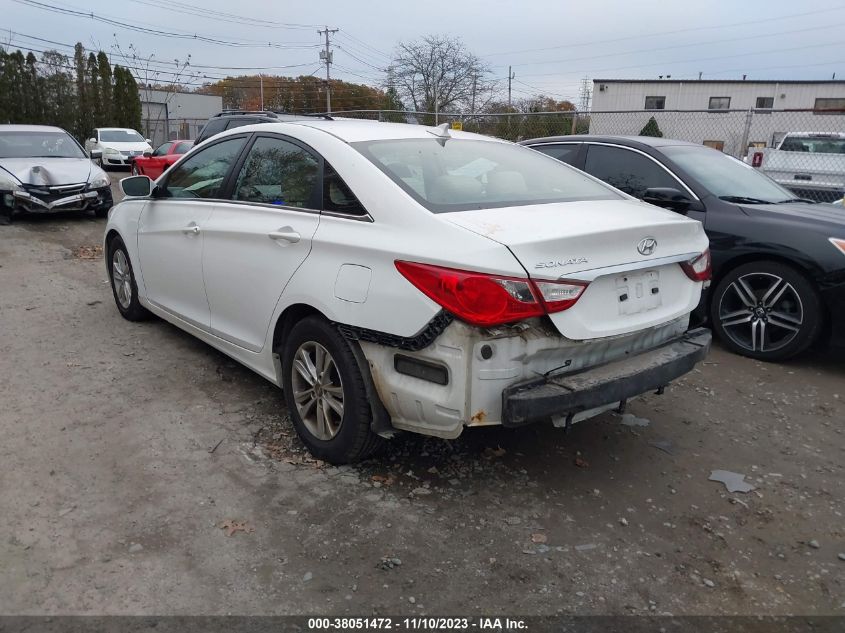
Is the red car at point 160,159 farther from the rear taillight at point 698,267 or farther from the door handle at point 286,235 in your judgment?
the rear taillight at point 698,267

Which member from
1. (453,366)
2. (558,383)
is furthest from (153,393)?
(558,383)

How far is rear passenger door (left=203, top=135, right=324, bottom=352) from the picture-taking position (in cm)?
339

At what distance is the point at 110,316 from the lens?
5.85 m

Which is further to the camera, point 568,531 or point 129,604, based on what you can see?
point 568,531

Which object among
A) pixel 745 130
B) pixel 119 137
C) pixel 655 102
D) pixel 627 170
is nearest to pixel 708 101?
pixel 655 102

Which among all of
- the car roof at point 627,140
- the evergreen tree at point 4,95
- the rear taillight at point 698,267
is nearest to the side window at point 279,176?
the rear taillight at point 698,267

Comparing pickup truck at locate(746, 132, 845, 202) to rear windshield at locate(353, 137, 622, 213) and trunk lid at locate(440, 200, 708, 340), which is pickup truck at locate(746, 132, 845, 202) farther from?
trunk lid at locate(440, 200, 708, 340)

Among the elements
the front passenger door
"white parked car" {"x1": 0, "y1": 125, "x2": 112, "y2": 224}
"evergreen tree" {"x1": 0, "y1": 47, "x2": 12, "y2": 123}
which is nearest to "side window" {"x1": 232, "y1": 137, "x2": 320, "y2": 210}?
the front passenger door

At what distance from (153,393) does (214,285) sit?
827 mm

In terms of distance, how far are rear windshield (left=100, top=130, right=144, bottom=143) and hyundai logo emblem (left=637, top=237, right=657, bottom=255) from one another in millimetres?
23525

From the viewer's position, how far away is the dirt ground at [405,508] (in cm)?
248

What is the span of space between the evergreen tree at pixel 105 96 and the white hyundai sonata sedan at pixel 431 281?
3366 centimetres

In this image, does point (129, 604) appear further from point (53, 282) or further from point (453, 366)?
point (53, 282)

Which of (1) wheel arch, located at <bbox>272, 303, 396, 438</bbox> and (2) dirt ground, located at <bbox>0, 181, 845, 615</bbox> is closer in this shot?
(2) dirt ground, located at <bbox>0, 181, 845, 615</bbox>
